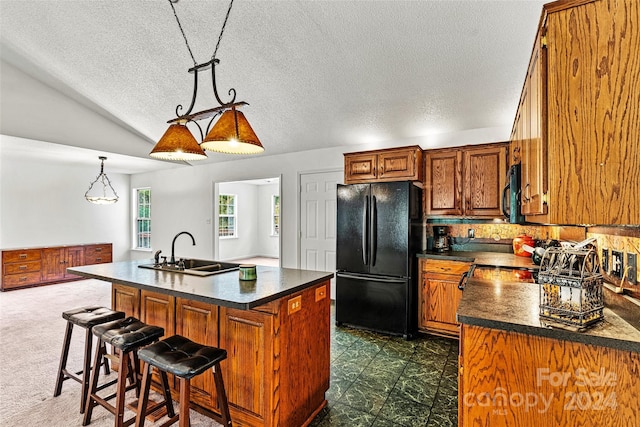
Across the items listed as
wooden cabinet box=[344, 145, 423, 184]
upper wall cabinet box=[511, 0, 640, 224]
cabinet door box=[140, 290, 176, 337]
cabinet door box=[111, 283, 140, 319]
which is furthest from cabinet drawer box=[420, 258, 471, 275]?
cabinet door box=[111, 283, 140, 319]

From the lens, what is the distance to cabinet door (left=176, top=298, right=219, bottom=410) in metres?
2.11

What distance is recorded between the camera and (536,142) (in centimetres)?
144

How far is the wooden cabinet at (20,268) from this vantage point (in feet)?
19.0

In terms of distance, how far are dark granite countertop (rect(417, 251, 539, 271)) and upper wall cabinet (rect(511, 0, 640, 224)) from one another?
1.80 meters

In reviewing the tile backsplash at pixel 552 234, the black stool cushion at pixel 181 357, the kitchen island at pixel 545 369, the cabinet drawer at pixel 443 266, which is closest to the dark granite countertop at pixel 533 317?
the kitchen island at pixel 545 369

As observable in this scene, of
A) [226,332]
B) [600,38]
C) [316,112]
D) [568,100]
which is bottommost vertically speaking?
[226,332]

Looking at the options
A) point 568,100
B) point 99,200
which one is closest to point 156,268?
point 568,100

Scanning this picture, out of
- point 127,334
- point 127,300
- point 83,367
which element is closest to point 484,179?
point 127,334

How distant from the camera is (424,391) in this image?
2.49 meters

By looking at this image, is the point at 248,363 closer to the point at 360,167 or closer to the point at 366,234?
the point at 366,234

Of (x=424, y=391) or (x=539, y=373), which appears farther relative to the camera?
(x=424, y=391)

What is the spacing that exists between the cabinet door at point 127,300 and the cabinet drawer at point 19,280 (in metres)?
4.90

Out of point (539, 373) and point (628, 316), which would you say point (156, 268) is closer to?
point (539, 373)

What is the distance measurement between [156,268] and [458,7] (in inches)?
123
